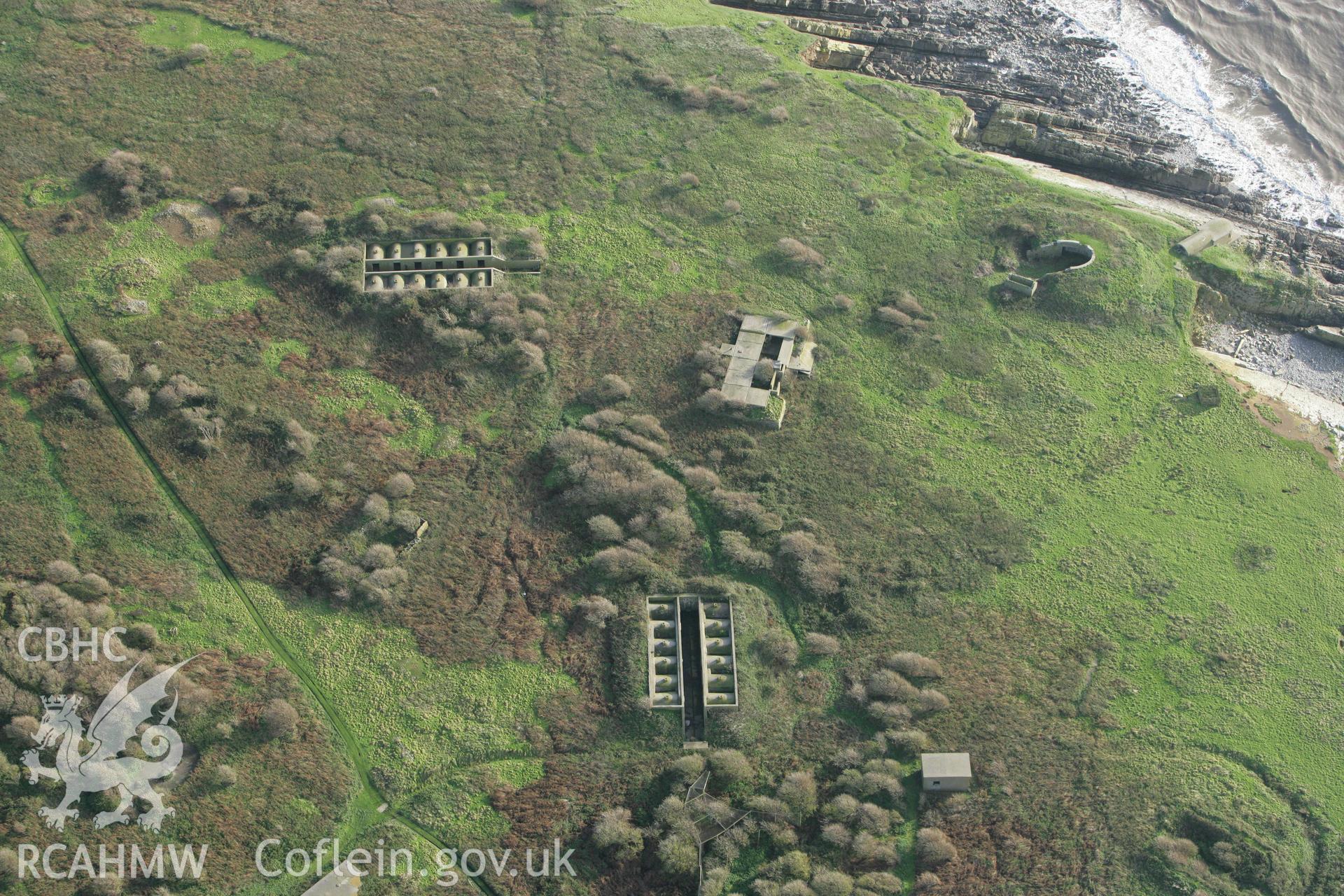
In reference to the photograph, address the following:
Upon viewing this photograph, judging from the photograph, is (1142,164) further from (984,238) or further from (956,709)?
(956,709)

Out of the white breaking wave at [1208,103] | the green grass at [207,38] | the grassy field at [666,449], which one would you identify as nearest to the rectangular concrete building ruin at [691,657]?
the grassy field at [666,449]

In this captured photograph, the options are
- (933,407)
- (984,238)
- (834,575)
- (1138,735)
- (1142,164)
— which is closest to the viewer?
(1138,735)

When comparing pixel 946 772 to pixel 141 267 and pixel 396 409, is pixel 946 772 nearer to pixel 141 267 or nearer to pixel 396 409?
pixel 396 409

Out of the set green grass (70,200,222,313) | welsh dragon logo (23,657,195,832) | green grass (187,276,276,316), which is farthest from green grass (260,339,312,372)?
welsh dragon logo (23,657,195,832)

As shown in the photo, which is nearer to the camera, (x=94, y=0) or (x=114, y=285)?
(x=114, y=285)

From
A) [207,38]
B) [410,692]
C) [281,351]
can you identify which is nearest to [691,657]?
[410,692]

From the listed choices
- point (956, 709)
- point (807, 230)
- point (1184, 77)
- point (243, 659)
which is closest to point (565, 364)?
point (807, 230)
